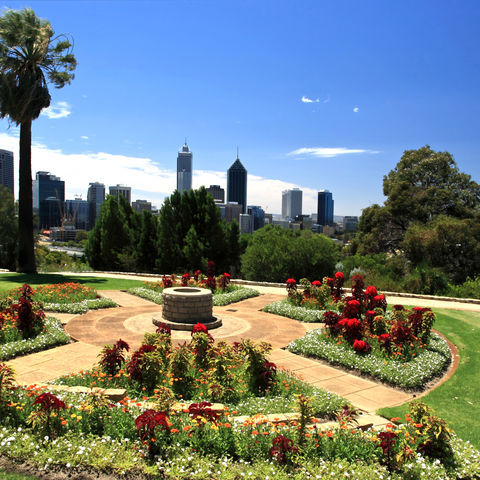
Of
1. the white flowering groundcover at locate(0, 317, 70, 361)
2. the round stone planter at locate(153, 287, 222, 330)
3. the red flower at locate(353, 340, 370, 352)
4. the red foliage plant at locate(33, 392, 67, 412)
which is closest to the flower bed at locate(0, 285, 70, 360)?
the white flowering groundcover at locate(0, 317, 70, 361)

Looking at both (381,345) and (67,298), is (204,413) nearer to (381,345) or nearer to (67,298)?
(381,345)

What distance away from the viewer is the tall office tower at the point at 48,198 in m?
175

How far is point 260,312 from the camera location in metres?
11.9

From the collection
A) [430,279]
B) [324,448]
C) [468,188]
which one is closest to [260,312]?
[324,448]

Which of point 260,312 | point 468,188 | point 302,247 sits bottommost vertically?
point 260,312

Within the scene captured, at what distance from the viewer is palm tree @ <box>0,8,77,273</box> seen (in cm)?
1836

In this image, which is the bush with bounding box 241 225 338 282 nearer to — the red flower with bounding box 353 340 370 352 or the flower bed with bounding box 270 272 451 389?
the flower bed with bounding box 270 272 451 389

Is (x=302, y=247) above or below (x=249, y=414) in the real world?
A: above

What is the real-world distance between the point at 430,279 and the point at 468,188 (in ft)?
41.4

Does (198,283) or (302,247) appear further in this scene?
(302,247)

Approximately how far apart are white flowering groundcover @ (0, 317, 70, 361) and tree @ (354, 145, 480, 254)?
22324 mm

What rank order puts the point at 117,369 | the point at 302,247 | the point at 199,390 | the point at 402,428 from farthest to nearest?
the point at 302,247 < the point at 117,369 < the point at 199,390 < the point at 402,428

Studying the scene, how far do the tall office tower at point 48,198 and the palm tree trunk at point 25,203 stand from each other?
16671cm

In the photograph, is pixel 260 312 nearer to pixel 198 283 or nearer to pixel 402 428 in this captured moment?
pixel 198 283
